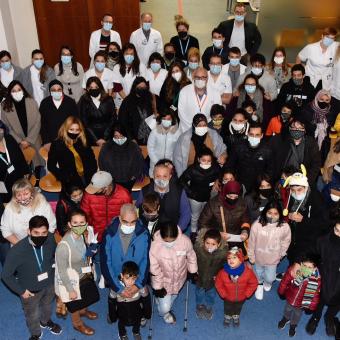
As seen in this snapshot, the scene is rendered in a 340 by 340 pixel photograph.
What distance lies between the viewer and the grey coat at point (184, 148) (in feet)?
19.4

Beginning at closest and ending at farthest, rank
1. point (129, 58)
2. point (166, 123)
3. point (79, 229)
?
point (79, 229)
point (166, 123)
point (129, 58)

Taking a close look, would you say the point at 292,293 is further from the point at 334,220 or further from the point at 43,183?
the point at 43,183

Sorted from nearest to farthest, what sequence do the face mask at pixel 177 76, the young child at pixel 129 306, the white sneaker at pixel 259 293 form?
the young child at pixel 129 306
the white sneaker at pixel 259 293
the face mask at pixel 177 76

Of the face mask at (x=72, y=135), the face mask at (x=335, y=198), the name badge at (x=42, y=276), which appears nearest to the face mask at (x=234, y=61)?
the face mask at (x=335, y=198)

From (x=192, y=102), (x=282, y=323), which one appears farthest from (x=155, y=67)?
(x=282, y=323)

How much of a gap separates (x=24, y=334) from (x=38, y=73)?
466cm

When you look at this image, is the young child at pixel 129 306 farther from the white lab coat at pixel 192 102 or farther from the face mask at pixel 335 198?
the white lab coat at pixel 192 102

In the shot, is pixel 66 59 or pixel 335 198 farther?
pixel 66 59

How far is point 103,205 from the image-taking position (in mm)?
4953

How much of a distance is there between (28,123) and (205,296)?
381 centimetres

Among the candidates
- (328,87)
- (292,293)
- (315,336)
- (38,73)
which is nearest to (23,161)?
(38,73)

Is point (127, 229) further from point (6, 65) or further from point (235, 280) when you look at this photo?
point (6, 65)

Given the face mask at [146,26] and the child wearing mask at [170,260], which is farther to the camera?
the face mask at [146,26]

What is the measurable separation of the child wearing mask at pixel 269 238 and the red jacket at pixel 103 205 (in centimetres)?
155
